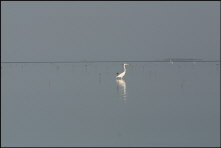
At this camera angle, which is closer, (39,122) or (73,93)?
(39,122)

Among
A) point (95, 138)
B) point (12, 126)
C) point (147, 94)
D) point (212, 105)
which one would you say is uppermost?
→ point (147, 94)

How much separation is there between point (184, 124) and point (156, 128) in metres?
0.81

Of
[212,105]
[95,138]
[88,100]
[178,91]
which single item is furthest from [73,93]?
[95,138]

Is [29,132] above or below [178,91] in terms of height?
below

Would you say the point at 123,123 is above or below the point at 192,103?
below

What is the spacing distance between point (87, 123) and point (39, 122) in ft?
3.83

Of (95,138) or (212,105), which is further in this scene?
(212,105)

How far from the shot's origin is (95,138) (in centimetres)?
1085

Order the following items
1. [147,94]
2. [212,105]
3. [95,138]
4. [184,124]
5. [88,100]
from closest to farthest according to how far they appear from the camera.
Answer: [95,138], [184,124], [212,105], [88,100], [147,94]

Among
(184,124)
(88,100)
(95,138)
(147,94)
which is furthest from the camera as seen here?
(147,94)

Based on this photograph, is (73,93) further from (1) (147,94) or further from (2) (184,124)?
(2) (184,124)

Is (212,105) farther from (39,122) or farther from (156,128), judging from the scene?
(39,122)

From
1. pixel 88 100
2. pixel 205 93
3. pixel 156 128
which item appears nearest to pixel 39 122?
pixel 156 128

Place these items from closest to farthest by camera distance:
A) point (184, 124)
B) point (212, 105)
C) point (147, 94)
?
point (184, 124)
point (212, 105)
point (147, 94)
